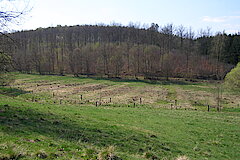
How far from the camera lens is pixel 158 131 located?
15492 millimetres

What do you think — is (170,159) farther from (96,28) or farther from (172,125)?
(96,28)

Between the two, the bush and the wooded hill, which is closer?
the bush

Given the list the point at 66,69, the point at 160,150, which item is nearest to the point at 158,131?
the point at 160,150

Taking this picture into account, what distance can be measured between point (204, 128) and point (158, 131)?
5240 millimetres

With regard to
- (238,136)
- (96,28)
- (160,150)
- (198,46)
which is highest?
(96,28)

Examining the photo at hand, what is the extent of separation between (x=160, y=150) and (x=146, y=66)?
212 ft

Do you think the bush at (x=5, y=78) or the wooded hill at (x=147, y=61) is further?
the wooded hill at (x=147, y=61)

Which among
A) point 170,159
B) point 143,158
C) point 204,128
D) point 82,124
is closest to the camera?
point 143,158

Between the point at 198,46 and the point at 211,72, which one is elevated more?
the point at 198,46

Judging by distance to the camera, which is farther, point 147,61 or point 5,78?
point 147,61

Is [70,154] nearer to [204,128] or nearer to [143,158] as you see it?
[143,158]

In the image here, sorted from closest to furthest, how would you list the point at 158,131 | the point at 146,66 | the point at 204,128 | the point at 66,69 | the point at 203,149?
1. the point at 203,149
2. the point at 158,131
3. the point at 204,128
4. the point at 146,66
5. the point at 66,69

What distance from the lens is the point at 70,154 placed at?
24.6 ft

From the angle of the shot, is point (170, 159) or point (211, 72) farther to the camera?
point (211, 72)
